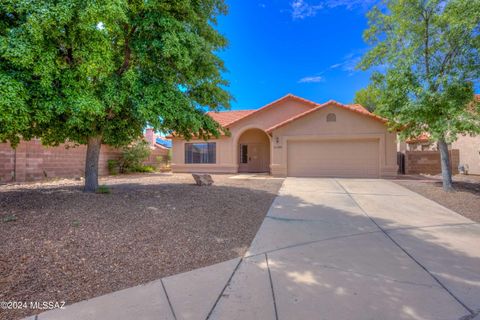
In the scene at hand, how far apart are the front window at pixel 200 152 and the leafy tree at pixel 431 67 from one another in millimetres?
11704

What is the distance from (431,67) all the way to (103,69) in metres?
12.1

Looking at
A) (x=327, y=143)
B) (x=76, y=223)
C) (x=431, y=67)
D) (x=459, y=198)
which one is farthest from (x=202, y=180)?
(x=431, y=67)

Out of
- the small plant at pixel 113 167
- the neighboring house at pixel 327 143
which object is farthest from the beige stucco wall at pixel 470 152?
the small plant at pixel 113 167

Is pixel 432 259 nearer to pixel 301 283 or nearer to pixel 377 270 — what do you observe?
pixel 377 270

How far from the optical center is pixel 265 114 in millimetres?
18938

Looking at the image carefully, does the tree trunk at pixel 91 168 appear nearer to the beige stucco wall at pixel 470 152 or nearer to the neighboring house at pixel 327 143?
the neighboring house at pixel 327 143

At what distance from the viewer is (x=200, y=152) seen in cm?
1947

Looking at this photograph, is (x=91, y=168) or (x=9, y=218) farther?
(x=91, y=168)

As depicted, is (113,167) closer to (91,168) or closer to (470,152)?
(91,168)

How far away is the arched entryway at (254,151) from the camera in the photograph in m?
20.5

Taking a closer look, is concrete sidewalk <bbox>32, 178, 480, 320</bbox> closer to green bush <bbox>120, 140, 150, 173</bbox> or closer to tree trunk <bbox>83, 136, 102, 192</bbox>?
tree trunk <bbox>83, 136, 102, 192</bbox>

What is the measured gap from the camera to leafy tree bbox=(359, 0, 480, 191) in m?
9.05

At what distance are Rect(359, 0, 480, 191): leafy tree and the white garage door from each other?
367 centimetres

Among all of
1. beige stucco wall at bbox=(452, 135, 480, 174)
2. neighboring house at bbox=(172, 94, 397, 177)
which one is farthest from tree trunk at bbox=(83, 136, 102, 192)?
Answer: beige stucco wall at bbox=(452, 135, 480, 174)
